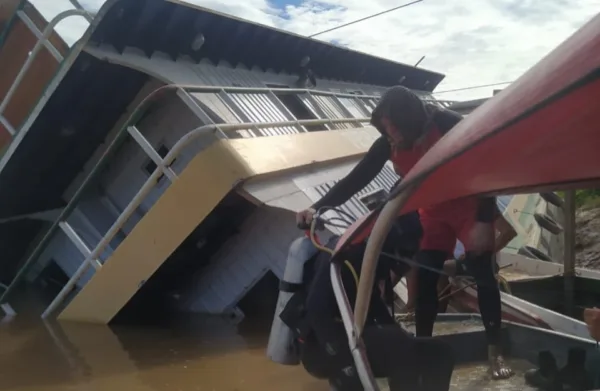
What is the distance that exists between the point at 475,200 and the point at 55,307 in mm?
5073

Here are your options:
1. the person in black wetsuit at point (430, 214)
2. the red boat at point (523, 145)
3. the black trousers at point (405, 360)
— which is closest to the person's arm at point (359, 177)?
the person in black wetsuit at point (430, 214)

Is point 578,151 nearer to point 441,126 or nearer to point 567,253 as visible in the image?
point 441,126

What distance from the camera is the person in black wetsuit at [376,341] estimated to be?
8.56ft

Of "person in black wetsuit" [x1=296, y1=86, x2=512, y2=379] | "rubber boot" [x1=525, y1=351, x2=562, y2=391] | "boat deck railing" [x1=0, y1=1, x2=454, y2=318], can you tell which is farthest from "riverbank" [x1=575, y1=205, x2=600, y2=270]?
"person in black wetsuit" [x1=296, y1=86, x2=512, y2=379]

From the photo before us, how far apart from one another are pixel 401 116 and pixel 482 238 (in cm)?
75

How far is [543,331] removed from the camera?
361 centimetres

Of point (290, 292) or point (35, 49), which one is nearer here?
point (290, 292)

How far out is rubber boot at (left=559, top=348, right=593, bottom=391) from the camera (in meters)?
3.06

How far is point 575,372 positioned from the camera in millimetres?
3098

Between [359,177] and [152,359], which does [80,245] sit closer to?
[152,359]

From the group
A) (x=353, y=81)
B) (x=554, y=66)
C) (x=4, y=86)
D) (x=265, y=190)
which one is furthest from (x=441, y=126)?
(x=353, y=81)

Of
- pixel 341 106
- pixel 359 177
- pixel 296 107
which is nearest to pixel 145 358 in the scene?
pixel 359 177

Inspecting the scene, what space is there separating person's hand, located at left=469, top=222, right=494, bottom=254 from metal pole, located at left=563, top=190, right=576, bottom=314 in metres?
2.38

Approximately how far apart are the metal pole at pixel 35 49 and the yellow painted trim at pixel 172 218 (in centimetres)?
281
